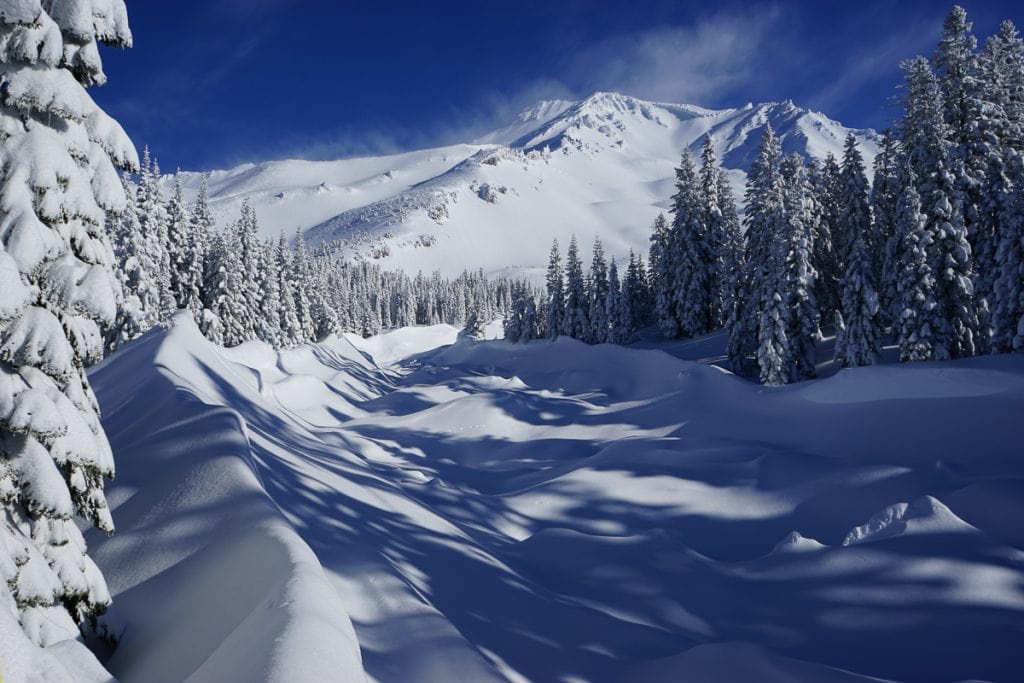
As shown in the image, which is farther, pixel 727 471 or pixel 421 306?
pixel 421 306

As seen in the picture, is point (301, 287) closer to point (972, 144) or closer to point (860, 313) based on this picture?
point (860, 313)

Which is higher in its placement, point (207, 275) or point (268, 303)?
point (207, 275)

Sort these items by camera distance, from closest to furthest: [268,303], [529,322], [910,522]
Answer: [910,522]
[268,303]
[529,322]

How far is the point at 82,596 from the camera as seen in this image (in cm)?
450

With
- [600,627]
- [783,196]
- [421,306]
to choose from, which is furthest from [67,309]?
[421,306]

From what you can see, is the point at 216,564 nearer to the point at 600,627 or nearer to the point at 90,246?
the point at 90,246

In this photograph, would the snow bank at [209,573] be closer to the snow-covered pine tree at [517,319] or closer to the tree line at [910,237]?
the tree line at [910,237]

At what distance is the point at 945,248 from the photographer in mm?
22875

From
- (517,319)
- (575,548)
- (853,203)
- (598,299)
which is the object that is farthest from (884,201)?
(517,319)

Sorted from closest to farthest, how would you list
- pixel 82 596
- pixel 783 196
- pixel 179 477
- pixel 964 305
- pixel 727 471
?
pixel 82 596 < pixel 179 477 < pixel 727 471 < pixel 964 305 < pixel 783 196

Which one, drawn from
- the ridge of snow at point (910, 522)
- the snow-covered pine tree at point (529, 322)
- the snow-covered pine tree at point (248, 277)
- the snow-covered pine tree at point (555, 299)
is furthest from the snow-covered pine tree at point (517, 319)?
the ridge of snow at point (910, 522)

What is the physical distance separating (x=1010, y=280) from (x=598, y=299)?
33974 millimetres

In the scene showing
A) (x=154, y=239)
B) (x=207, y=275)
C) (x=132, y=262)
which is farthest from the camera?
(x=207, y=275)

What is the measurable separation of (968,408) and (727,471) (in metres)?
7.58
